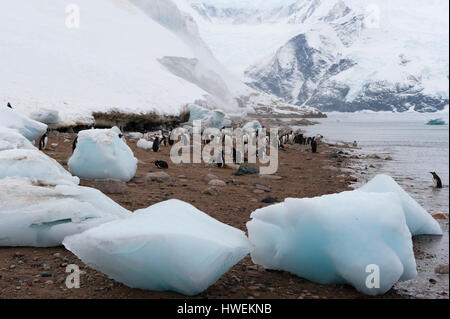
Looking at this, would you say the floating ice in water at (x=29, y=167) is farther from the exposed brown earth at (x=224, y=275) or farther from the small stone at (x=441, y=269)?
the small stone at (x=441, y=269)

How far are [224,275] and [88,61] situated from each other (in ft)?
62.2

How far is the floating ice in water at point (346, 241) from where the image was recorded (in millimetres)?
2713

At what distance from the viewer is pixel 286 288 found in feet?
9.08

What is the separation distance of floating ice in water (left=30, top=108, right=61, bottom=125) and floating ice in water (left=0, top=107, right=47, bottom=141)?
14.6ft

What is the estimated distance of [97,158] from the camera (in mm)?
5957

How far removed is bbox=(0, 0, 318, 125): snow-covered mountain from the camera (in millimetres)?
14429

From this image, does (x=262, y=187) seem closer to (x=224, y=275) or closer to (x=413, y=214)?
(x=413, y=214)

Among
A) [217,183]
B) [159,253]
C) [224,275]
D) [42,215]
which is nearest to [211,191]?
[217,183]

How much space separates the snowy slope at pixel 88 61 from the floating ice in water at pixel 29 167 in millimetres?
8088

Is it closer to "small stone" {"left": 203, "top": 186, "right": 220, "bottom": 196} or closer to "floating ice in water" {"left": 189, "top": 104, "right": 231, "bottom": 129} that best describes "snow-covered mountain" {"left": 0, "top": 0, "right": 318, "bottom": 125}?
"floating ice in water" {"left": 189, "top": 104, "right": 231, "bottom": 129}

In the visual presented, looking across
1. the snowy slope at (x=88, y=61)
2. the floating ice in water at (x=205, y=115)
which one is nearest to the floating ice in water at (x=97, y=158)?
the snowy slope at (x=88, y=61)

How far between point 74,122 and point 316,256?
11563mm
